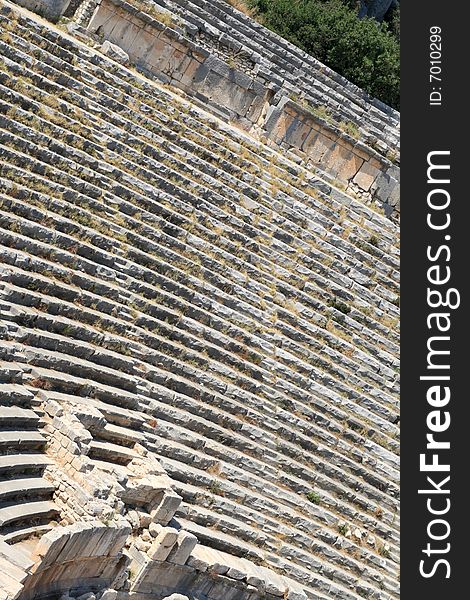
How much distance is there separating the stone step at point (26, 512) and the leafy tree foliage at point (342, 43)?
16.3 m

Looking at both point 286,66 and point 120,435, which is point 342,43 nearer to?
point 286,66

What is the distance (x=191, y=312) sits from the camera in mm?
18172

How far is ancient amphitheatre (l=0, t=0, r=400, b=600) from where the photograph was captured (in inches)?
535

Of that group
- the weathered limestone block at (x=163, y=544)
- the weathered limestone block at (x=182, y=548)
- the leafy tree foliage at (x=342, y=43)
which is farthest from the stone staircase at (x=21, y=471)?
the leafy tree foliage at (x=342, y=43)

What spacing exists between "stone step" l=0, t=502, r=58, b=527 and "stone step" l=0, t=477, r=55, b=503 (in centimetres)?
11

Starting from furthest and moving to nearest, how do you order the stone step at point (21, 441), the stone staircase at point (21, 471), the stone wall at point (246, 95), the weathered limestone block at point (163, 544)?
the stone wall at point (246, 95)
the weathered limestone block at point (163, 544)
the stone step at point (21, 441)
the stone staircase at point (21, 471)

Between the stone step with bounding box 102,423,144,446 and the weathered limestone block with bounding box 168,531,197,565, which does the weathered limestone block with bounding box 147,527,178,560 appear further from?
the stone step with bounding box 102,423,144,446

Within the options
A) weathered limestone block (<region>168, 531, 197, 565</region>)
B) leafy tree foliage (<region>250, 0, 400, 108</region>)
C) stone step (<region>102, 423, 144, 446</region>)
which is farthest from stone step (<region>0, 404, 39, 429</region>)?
leafy tree foliage (<region>250, 0, 400, 108</region>)

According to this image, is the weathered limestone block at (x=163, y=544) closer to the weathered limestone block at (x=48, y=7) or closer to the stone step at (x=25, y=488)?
the stone step at (x=25, y=488)

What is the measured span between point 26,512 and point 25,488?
300 millimetres

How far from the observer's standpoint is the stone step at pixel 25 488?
11742 mm

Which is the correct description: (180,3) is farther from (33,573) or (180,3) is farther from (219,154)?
(33,573)

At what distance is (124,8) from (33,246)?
7697 mm

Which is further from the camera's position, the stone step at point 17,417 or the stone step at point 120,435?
the stone step at point 120,435
